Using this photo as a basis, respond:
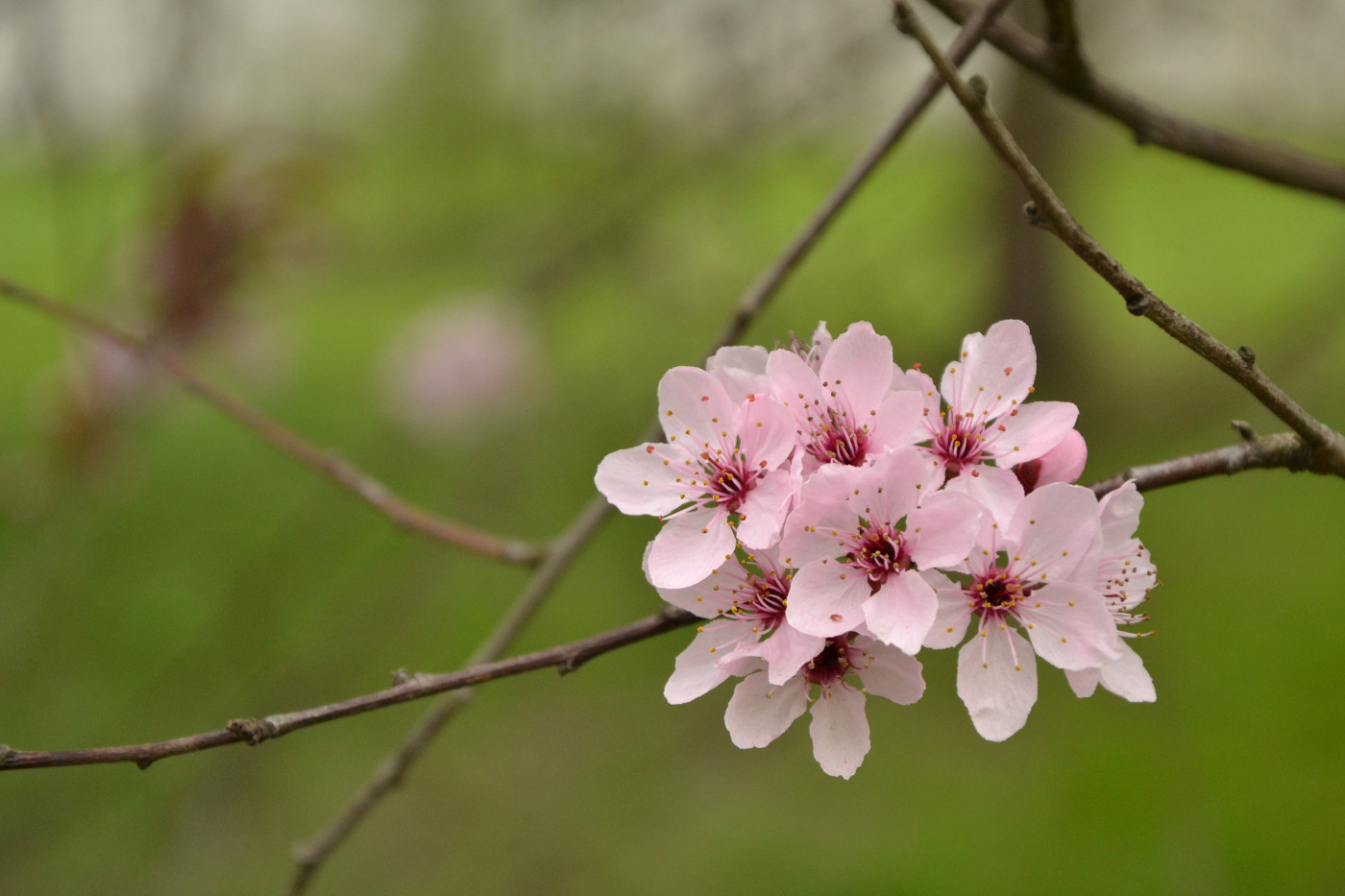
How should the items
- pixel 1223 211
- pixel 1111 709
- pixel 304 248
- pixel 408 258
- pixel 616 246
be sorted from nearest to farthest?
pixel 304 248
pixel 616 246
pixel 408 258
pixel 1111 709
pixel 1223 211

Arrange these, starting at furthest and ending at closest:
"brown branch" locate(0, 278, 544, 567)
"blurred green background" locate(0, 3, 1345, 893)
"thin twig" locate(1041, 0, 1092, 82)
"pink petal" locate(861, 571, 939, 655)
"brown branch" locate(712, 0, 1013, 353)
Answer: "blurred green background" locate(0, 3, 1345, 893)
"brown branch" locate(0, 278, 544, 567)
"brown branch" locate(712, 0, 1013, 353)
"thin twig" locate(1041, 0, 1092, 82)
"pink petal" locate(861, 571, 939, 655)

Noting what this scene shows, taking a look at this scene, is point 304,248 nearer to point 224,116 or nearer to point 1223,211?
point 224,116

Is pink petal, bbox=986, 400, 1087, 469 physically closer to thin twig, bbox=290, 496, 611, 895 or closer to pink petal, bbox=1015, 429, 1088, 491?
pink petal, bbox=1015, 429, 1088, 491

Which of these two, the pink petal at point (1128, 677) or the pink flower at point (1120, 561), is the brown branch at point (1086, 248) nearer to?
the pink flower at point (1120, 561)

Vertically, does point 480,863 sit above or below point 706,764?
below

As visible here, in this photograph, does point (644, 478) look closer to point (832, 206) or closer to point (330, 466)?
point (832, 206)

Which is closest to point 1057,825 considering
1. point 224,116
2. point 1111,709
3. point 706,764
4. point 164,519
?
point 1111,709

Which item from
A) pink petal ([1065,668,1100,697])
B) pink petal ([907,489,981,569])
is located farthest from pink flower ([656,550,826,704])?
pink petal ([1065,668,1100,697])

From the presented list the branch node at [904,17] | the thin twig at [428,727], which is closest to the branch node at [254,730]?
the thin twig at [428,727]
